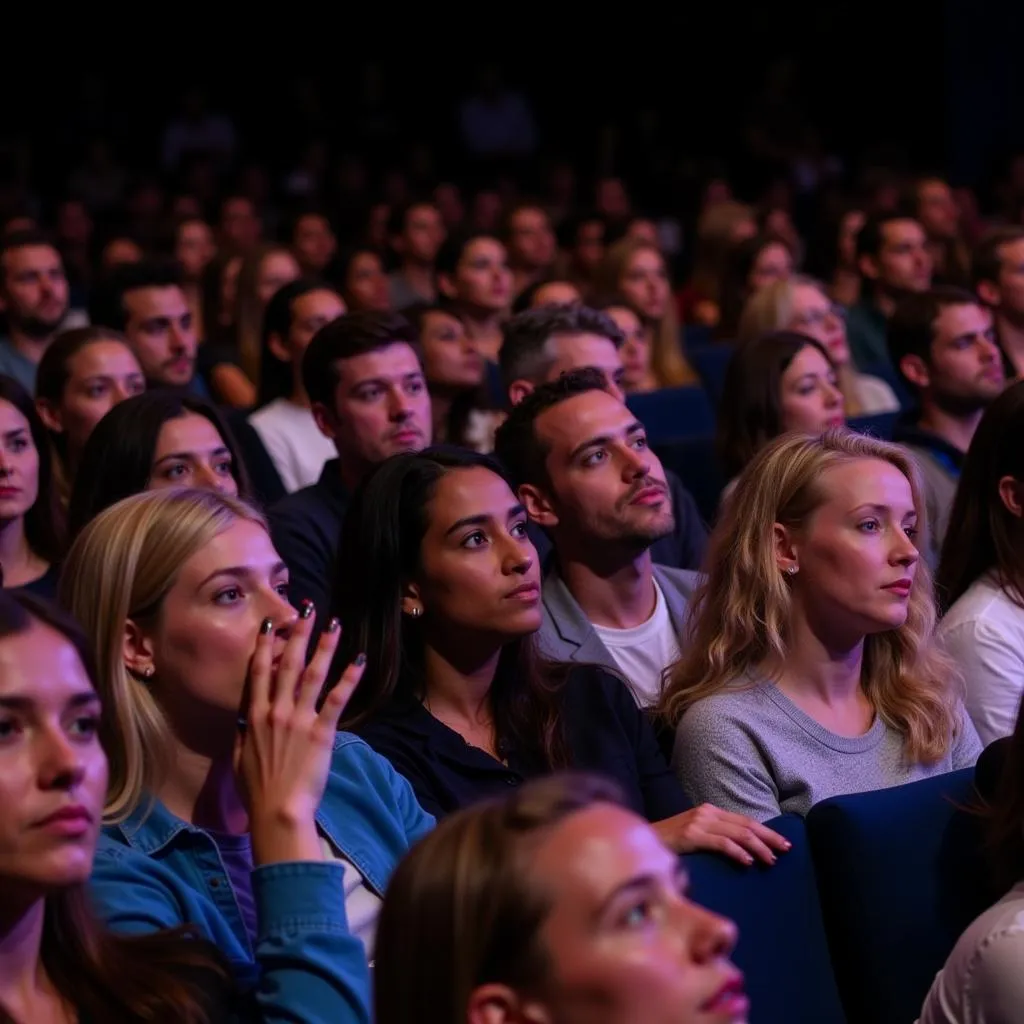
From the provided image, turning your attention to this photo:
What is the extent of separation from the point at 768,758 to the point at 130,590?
89 centimetres

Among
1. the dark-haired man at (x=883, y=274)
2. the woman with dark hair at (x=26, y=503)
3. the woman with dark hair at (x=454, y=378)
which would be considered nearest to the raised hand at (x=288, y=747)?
the woman with dark hair at (x=26, y=503)

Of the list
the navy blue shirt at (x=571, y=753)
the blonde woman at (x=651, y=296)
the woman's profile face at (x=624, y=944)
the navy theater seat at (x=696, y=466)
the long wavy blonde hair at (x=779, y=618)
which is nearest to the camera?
the woman's profile face at (x=624, y=944)

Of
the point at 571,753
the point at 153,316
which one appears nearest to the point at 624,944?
the point at 571,753

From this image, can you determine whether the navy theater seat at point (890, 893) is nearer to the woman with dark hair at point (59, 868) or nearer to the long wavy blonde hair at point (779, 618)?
the long wavy blonde hair at point (779, 618)

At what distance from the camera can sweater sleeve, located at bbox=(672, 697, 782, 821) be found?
2.34 metres

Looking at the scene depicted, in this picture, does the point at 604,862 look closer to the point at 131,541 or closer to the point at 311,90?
the point at 131,541

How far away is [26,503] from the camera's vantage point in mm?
3207

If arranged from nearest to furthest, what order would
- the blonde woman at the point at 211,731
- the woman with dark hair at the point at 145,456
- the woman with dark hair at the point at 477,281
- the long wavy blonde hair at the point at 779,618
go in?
the blonde woman at the point at 211,731 < the long wavy blonde hair at the point at 779,618 < the woman with dark hair at the point at 145,456 < the woman with dark hair at the point at 477,281

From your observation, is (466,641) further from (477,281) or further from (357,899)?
(477,281)

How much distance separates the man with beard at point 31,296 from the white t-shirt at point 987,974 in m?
4.01

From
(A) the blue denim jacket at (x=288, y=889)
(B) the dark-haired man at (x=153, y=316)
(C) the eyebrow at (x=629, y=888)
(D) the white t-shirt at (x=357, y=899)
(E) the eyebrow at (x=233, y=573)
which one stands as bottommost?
(D) the white t-shirt at (x=357, y=899)

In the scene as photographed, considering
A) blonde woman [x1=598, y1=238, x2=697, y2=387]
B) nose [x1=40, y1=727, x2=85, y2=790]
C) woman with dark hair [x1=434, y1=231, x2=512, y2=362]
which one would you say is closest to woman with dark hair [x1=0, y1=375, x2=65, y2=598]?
nose [x1=40, y1=727, x2=85, y2=790]

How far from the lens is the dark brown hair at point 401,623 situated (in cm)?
235

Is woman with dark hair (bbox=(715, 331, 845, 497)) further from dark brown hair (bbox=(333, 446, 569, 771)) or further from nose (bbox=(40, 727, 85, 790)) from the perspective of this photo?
nose (bbox=(40, 727, 85, 790))
